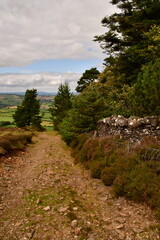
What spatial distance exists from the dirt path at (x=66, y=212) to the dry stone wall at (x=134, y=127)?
3885mm

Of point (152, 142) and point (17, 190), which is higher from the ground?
point (152, 142)

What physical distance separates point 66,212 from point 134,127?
6690 millimetres

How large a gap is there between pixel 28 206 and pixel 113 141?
241 inches

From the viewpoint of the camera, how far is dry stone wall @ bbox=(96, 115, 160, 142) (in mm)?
9781

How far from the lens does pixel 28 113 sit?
1578 inches

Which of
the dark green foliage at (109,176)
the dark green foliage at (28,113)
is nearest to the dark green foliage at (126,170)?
the dark green foliage at (109,176)

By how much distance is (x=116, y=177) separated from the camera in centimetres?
725

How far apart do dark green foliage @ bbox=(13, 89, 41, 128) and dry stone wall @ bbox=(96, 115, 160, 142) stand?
30.3 metres

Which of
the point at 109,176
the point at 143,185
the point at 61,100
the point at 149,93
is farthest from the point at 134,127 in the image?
the point at 61,100

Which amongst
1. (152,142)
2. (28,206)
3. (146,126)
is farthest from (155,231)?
(146,126)

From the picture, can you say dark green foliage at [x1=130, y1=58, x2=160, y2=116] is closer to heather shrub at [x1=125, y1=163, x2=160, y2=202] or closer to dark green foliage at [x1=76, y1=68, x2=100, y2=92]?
heather shrub at [x1=125, y1=163, x2=160, y2=202]

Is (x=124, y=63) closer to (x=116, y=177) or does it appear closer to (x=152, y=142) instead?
(x=152, y=142)

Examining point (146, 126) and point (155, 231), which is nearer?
point (155, 231)

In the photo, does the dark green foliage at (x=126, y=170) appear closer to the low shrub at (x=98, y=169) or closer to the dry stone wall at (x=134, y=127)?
the low shrub at (x=98, y=169)
